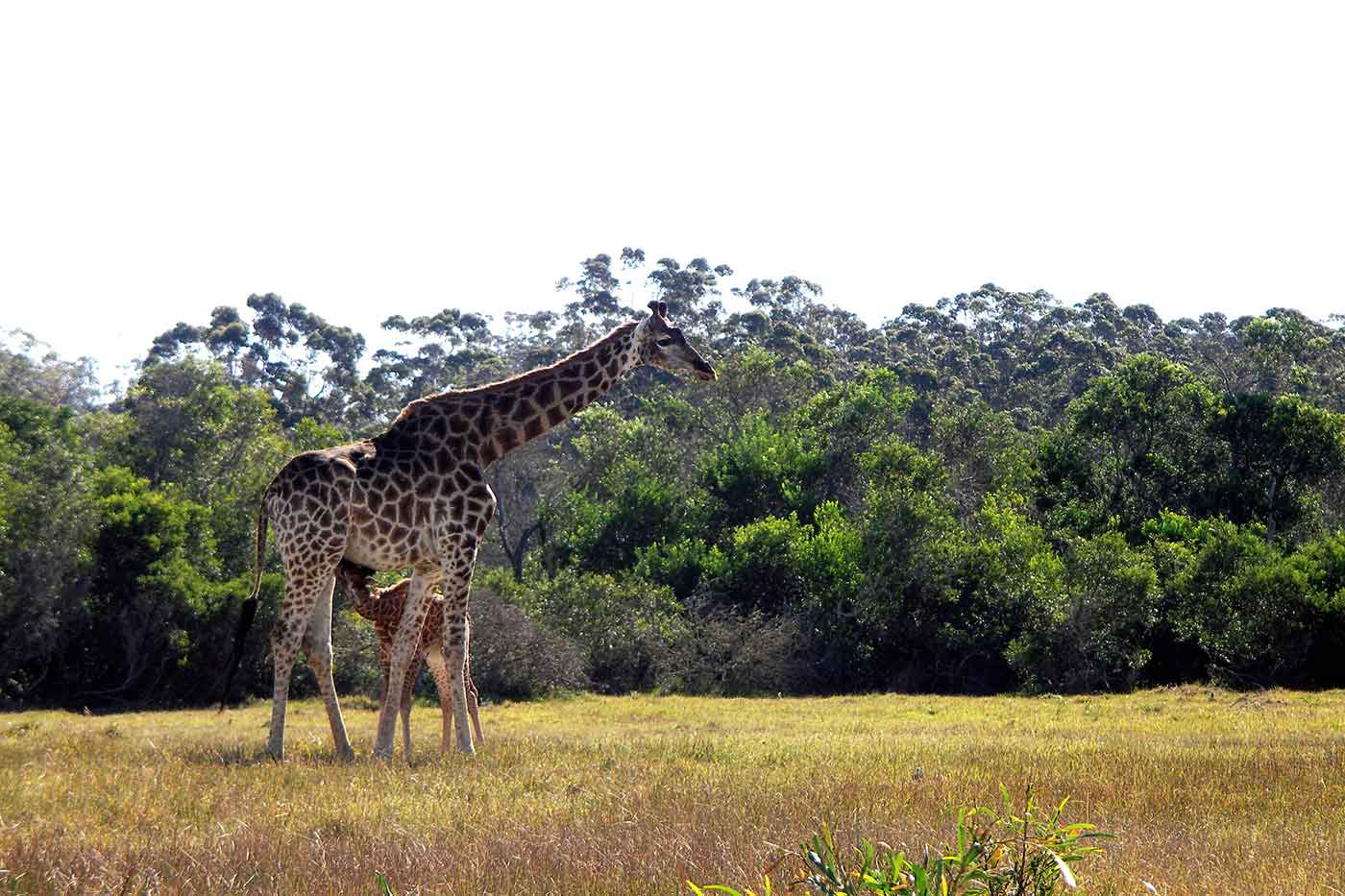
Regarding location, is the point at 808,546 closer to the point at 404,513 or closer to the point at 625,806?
the point at 404,513

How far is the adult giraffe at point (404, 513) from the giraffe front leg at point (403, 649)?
0.03ft

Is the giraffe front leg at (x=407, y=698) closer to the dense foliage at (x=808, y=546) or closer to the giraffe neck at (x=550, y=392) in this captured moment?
the giraffe neck at (x=550, y=392)

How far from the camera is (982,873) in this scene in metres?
4.32

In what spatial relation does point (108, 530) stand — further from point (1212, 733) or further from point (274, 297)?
point (274, 297)

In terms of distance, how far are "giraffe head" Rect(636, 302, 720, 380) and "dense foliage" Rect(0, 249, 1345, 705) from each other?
10.3 meters

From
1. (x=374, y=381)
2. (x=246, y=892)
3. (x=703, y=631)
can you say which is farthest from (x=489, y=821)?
(x=374, y=381)

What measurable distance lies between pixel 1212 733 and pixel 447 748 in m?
7.33

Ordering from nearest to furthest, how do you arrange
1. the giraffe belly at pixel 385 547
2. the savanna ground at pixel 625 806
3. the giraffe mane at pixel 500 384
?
the savanna ground at pixel 625 806, the giraffe belly at pixel 385 547, the giraffe mane at pixel 500 384

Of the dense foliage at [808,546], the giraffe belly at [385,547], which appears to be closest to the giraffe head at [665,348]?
the giraffe belly at [385,547]

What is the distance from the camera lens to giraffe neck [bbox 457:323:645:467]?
12.7 metres

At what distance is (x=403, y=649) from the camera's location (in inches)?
468

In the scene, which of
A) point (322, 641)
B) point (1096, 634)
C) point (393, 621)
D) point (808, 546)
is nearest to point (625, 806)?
point (322, 641)

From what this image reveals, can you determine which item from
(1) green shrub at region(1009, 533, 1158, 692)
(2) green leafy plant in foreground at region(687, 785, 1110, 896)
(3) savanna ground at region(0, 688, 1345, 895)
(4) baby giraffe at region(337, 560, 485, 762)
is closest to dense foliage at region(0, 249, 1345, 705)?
(1) green shrub at region(1009, 533, 1158, 692)

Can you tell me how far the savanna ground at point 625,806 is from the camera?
6465 millimetres
